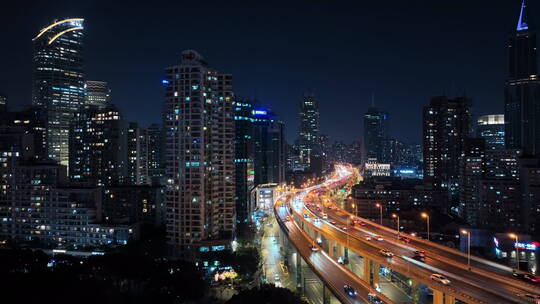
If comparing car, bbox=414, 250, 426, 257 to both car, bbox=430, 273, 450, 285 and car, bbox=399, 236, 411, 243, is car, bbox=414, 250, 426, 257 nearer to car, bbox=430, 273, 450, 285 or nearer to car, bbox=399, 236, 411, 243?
car, bbox=399, 236, 411, 243

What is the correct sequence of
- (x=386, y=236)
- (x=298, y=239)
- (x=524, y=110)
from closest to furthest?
(x=386, y=236) → (x=298, y=239) → (x=524, y=110)

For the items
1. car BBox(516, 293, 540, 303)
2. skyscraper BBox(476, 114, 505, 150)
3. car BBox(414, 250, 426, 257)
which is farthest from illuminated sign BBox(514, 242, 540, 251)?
skyscraper BBox(476, 114, 505, 150)

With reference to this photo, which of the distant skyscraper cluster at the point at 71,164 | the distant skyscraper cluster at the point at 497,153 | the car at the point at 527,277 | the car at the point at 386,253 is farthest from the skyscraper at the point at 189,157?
the distant skyscraper cluster at the point at 497,153

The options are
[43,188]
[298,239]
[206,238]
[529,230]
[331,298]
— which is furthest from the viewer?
[529,230]

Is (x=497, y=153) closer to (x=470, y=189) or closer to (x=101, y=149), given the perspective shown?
(x=470, y=189)

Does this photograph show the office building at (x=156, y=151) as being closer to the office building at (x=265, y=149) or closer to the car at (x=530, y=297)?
the office building at (x=265, y=149)

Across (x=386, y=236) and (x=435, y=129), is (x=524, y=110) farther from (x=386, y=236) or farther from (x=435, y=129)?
(x=386, y=236)

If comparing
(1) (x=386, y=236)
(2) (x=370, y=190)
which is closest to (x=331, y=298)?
(1) (x=386, y=236)
